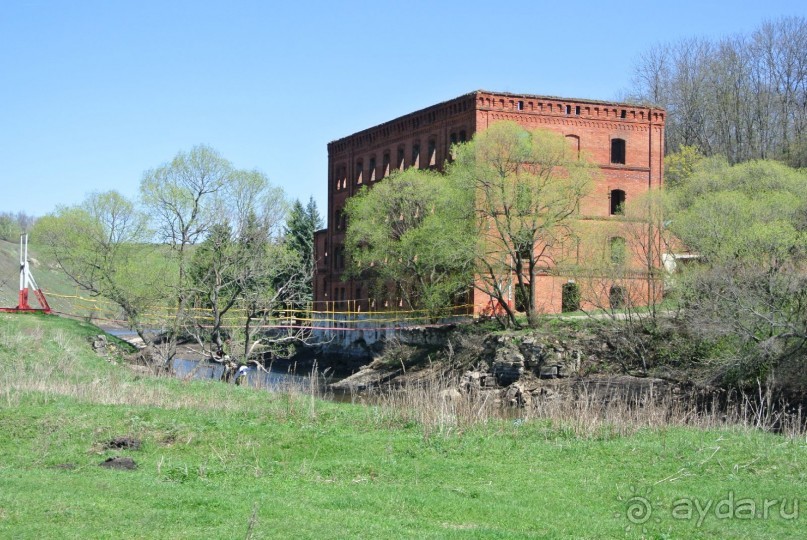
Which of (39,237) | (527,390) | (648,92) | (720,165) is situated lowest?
(527,390)

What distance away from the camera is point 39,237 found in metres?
42.2

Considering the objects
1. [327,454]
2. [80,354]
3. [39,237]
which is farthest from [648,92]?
[327,454]

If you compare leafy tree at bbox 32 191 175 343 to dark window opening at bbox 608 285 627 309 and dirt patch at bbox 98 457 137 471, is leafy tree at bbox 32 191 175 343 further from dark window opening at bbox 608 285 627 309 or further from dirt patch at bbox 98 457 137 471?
dirt patch at bbox 98 457 137 471

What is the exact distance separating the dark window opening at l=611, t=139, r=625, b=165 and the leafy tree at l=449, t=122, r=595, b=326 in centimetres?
790

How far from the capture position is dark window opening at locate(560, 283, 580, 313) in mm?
45638

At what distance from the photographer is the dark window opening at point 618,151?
164 ft

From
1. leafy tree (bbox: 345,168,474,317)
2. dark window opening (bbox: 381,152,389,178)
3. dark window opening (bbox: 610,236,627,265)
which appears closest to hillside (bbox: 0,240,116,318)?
dark window opening (bbox: 381,152,389,178)

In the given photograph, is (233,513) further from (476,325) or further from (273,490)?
(476,325)

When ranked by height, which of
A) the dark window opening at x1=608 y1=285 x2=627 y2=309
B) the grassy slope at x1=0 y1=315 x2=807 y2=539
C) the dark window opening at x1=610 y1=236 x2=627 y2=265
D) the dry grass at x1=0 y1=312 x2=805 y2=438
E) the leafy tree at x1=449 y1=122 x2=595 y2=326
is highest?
the leafy tree at x1=449 y1=122 x2=595 y2=326

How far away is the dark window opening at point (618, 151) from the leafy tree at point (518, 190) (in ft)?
25.9

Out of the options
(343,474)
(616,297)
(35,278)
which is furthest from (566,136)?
(35,278)

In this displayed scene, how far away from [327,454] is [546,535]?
530cm

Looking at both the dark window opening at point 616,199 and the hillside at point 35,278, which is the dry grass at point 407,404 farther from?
the hillside at point 35,278

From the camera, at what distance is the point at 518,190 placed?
40.9 meters
